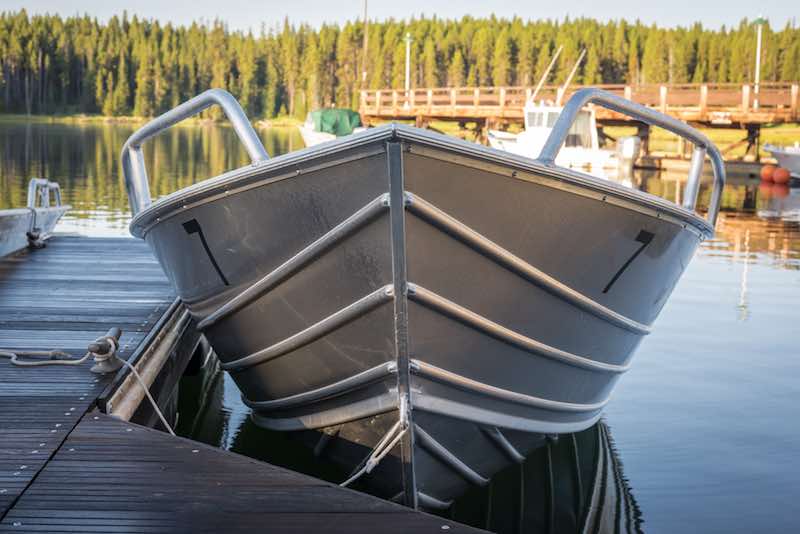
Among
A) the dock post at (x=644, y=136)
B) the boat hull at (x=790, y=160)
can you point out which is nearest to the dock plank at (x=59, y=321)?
the boat hull at (x=790, y=160)

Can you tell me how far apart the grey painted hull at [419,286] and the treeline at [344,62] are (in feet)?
344

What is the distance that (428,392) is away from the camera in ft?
13.2

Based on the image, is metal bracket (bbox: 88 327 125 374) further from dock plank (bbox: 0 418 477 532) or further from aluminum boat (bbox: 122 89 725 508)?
dock plank (bbox: 0 418 477 532)

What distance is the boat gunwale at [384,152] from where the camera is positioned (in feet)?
11.2

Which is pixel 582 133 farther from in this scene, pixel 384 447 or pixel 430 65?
pixel 430 65

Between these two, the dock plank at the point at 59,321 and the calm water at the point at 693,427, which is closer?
the dock plank at the point at 59,321

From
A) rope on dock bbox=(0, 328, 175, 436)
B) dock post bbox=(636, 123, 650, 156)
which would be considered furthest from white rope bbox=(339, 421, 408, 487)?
dock post bbox=(636, 123, 650, 156)

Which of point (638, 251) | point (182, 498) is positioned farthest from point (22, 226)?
point (638, 251)

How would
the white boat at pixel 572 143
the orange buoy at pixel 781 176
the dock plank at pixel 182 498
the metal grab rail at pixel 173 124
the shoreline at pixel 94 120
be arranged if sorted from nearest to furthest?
the dock plank at pixel 182 498 → the metal grab rail at pixel 173 124 → the orange buoy at pixel 781 176 → the white boat at pixel 572 143 → the shoreline at pixel 94 120

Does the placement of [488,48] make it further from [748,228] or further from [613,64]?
[748,228]

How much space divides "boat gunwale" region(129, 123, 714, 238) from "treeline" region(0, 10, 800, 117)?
105 m

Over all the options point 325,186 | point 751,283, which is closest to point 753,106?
point 751,283

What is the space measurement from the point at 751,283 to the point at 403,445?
8154 mm

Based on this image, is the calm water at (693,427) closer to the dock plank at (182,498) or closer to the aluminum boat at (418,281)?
the aluminum boat at (418,281)
